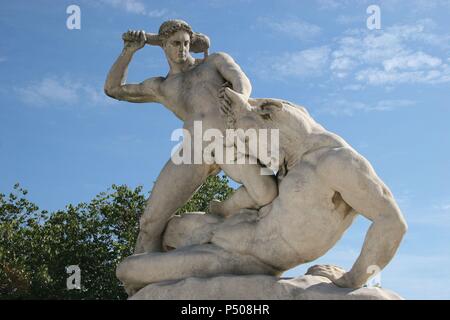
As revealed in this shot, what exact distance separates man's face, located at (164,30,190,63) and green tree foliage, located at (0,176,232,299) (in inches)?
408

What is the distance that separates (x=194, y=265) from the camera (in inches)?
245

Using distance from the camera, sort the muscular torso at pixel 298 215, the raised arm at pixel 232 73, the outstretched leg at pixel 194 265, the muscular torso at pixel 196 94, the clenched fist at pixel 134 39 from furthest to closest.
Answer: the clenched fist at pixel 134 39, the muscular torso at pixel 196 94, the raised arm at pixel 232 73, the outstretched leg at pixel 194 265, the muscular torso at pixel 298 215

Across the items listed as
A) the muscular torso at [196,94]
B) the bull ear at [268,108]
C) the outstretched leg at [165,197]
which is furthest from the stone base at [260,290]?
the muscular torso at [196,94]

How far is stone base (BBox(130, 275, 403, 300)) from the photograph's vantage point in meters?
5.62

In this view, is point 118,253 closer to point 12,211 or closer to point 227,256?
point 12,211

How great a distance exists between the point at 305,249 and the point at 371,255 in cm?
64

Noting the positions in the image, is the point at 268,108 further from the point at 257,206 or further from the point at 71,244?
the point at 71,244

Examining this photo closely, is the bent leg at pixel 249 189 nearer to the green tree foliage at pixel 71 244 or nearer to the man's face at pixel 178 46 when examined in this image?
the man's face at pixel 178 46

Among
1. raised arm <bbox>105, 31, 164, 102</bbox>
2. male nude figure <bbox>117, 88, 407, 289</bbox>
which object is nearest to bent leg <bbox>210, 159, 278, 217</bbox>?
male nude figure <bbox>117, 88, 407, 289</bbox>

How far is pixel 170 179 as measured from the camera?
698cm

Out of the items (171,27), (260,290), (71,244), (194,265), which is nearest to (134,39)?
(171,27)

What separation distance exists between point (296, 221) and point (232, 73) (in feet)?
6.25

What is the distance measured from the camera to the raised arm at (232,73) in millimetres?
6938
